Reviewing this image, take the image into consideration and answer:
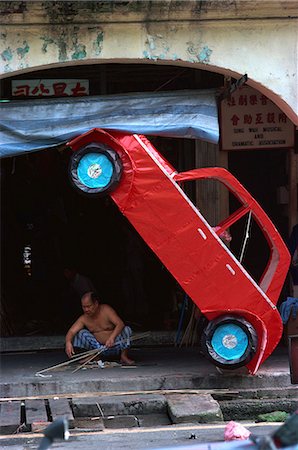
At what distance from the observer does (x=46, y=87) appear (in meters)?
11.4

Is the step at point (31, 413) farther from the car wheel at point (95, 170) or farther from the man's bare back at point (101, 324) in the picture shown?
the car wheel at point (95, 170)

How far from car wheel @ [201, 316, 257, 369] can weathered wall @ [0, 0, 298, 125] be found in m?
2.39

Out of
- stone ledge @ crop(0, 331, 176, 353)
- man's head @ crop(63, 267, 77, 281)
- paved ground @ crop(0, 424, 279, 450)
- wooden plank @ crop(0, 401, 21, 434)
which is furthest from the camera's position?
man's head @ crop(63, 267, 77, 281)

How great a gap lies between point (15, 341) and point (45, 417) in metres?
3.55

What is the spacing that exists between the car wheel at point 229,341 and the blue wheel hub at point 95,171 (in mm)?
1980

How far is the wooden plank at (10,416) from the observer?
8.06 meters

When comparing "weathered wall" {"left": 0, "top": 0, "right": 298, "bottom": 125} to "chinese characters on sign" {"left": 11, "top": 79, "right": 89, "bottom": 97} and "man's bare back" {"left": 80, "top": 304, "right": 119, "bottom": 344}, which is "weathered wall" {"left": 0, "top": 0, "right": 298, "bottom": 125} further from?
"man's bare back" {"left": 80, "top": 304, "right": 119, "bottom": 344}

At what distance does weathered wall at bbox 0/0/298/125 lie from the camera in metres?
8.92

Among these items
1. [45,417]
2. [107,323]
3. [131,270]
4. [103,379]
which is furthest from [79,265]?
[45,417]

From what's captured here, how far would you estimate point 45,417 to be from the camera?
27.4 feet

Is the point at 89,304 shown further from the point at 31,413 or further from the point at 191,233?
the point at 31,413

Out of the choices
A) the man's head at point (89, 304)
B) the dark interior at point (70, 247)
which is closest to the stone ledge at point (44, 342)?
the dark interior at point (70, 247)

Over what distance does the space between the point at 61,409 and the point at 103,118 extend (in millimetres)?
3190

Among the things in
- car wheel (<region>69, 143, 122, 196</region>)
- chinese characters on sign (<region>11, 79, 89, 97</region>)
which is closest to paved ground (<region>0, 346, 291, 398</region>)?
car wheel (<region>69, 143, 122, 196</region>)
